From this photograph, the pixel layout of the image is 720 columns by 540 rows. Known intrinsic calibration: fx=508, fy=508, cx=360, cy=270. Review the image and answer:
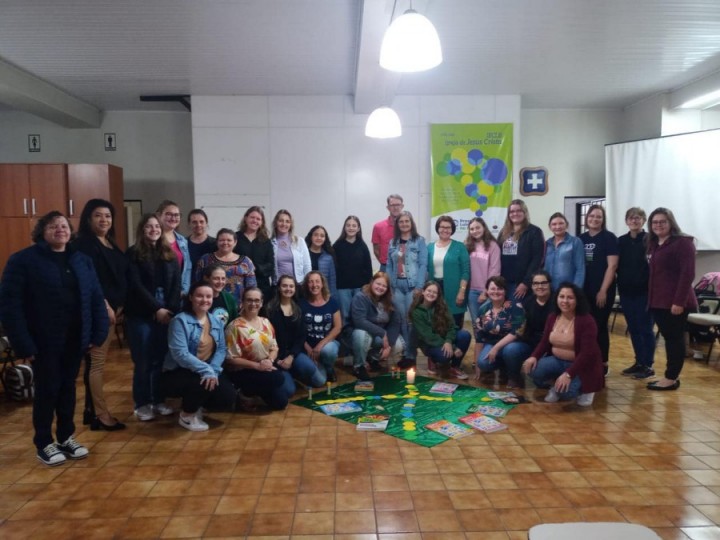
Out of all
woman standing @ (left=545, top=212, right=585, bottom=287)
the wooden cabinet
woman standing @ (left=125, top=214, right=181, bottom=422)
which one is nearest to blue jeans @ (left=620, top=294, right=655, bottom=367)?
woman standing @ (left=545, top=212, right=585, bottom=287)

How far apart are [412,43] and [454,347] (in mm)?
2872

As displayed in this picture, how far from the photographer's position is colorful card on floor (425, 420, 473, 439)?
10.8ft

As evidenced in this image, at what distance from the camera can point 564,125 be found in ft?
26.6

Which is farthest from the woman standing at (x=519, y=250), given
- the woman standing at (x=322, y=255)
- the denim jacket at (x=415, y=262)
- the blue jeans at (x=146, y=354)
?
the blue jeans at (x=146, y=354)

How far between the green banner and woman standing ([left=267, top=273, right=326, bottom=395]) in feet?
11.8

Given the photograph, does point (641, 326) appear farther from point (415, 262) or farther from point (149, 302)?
point (149, 302)

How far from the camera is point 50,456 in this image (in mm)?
2908

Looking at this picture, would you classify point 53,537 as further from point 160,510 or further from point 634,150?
point 634,150

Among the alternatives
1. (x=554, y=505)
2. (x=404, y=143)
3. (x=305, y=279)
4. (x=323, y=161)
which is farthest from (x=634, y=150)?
(x=554, y=505)

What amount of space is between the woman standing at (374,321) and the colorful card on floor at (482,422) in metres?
1.18

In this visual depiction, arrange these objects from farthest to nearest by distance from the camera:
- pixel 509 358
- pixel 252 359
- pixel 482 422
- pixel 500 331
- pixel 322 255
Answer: pixel 322 255
pixel 500 331
pixel 509 358
pixel 252 359
pixel 482 422

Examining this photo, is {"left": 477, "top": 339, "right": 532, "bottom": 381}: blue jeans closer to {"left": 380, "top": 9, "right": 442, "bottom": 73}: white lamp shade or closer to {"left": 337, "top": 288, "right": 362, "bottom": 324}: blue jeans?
{"left": 337, "top": 288, "right": 362, "bottom": 324}: blue jeans

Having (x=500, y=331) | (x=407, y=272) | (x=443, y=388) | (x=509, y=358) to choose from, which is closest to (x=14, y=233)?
(x=407, y=272)

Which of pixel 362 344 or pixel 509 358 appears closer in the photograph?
pixel 509 358
